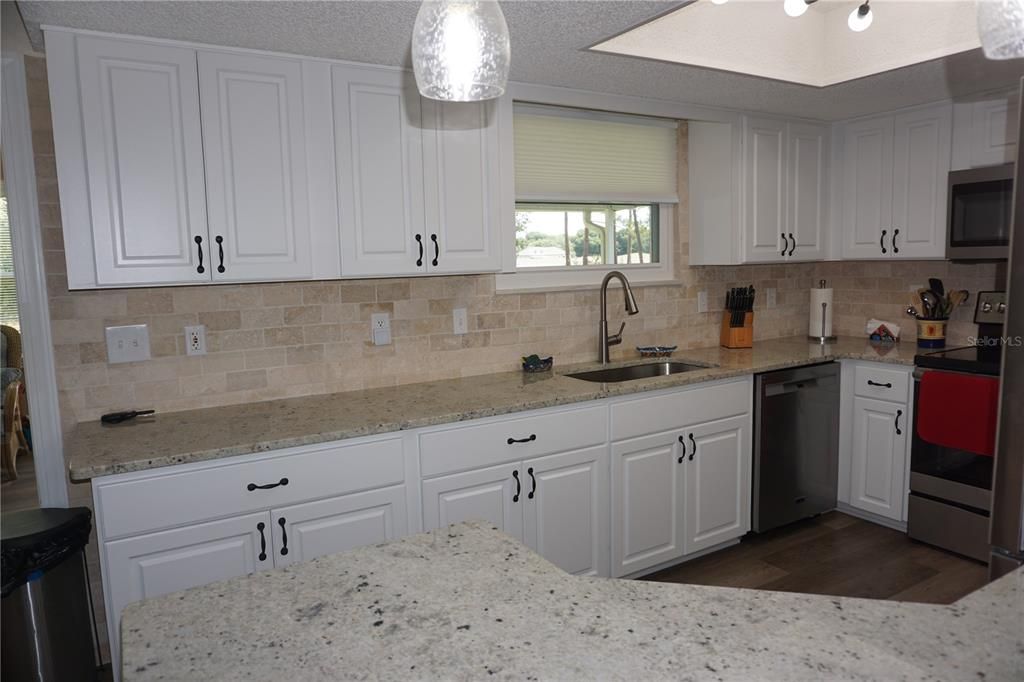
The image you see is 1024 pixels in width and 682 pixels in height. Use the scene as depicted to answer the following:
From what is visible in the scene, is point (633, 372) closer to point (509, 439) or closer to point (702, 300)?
point (702, 300)

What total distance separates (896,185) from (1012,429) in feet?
6.29

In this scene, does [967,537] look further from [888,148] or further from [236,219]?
[236,219]

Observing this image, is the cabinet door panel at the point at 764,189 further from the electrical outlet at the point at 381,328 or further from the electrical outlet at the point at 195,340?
the electrical outlet at the point at 195,340

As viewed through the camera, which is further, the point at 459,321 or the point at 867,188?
the point at 867,188

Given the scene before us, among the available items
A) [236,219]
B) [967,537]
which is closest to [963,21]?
[967,537]

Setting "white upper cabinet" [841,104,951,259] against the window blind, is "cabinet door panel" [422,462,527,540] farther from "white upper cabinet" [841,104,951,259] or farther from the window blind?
"white upper cabinet" [841,104,951,259]

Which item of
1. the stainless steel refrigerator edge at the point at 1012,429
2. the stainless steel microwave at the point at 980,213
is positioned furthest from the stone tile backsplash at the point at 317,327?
the stainless steel refrigerator edge at the point at 1012,429

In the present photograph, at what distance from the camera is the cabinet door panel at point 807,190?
3875mm

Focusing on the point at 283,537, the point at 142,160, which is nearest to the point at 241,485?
the point at 283,537

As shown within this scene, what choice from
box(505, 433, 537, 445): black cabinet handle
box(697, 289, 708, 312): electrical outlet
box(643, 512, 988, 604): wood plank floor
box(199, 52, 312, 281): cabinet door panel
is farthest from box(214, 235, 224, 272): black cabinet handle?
box(697, 289, 708, 312): electrical outlet

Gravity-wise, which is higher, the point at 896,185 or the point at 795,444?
the point at 896,185

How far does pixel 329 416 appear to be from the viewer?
2402mm

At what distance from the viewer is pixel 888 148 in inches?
149

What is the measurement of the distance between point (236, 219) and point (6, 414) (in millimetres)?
1085
